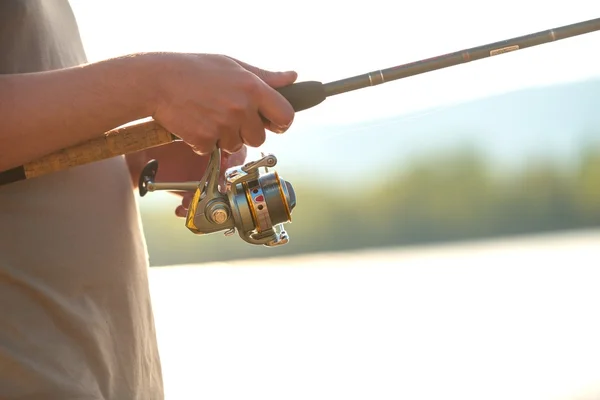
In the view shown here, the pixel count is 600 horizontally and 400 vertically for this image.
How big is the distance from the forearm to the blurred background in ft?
0.35

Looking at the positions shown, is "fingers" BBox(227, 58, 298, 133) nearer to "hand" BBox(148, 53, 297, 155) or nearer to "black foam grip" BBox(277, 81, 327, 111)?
"hand" BBox(148, 53, 297, 155)

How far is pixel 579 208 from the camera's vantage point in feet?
37.8

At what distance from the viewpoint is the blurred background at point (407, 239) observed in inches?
185

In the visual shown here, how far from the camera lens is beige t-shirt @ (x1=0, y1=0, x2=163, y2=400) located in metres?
1.18

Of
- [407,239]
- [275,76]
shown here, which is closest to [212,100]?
[275,76]

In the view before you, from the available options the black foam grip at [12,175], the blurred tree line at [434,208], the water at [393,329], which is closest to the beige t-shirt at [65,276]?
the black foam grip at [12,175]

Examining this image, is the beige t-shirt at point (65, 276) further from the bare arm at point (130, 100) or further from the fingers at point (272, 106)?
the fingers at point (272, 106)

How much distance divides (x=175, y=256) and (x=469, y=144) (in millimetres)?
3464

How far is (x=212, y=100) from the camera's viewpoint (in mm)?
1142

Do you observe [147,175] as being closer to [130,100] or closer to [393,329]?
[130,100]

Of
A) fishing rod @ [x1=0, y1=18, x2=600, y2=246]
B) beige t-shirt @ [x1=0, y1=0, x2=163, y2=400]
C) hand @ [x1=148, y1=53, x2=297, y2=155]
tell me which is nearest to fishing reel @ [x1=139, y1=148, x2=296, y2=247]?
fishing rod @ [x1=0, y1=18, x2=600, y2=246]

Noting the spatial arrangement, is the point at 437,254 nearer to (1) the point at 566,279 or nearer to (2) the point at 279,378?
(1) the point at 566,279

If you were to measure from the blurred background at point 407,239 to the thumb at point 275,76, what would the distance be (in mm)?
80

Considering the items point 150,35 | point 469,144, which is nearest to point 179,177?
point 150,35
